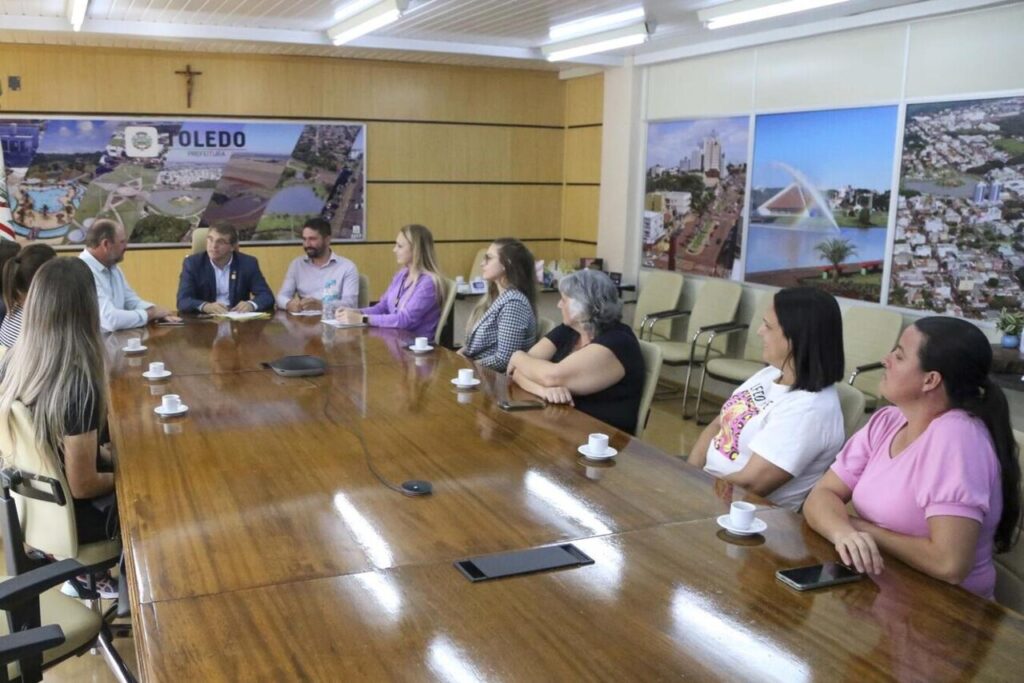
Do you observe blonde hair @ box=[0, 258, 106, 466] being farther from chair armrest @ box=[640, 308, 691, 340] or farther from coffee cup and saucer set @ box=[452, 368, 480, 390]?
chair armrest @ box=[640, 308, 691, 340]

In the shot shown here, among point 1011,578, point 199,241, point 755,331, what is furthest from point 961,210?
point 199,241

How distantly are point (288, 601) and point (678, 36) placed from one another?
17.4 feet

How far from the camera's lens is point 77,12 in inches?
200

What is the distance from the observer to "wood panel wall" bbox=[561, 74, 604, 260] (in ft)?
25.0

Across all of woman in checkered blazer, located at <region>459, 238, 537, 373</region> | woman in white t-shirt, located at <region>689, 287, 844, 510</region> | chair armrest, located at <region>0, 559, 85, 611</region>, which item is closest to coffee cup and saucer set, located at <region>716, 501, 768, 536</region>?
woman in white t-shirt, located at <region>689, 287, 844, 510</region>

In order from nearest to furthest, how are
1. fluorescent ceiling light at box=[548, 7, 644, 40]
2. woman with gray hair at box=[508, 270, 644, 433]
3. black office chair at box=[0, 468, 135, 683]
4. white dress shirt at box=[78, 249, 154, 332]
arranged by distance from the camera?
black office chair at box=[0, 468, 135, 683]
woman with gray hair at box=[508, 270, 644, 433]
white dress shirt at box=[78, 249, 154, 332]
fluorescent ceiling light at box=[548, 7, 644, 40]

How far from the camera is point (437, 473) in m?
2.45

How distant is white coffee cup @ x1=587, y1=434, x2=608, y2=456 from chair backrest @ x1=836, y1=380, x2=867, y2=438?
86cm

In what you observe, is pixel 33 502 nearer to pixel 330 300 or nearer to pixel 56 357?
pixel 56 357

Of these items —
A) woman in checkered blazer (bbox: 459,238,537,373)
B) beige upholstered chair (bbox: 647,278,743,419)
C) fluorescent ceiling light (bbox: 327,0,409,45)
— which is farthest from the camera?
beige upholstered chair (bbox: 647,278,743,419)

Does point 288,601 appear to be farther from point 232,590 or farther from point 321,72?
point 321,72

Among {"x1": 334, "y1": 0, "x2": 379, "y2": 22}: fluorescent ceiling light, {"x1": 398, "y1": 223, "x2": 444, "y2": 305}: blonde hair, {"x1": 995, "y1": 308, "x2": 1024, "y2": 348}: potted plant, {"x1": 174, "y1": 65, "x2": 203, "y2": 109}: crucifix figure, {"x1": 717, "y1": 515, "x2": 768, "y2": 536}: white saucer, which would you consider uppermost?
{"x1": 334, "y1": 0, "x2": 379, "y2": 22}: fluorescent ceiling light

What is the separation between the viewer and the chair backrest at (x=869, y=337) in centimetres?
504

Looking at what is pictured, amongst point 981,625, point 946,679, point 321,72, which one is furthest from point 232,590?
point 321,72
